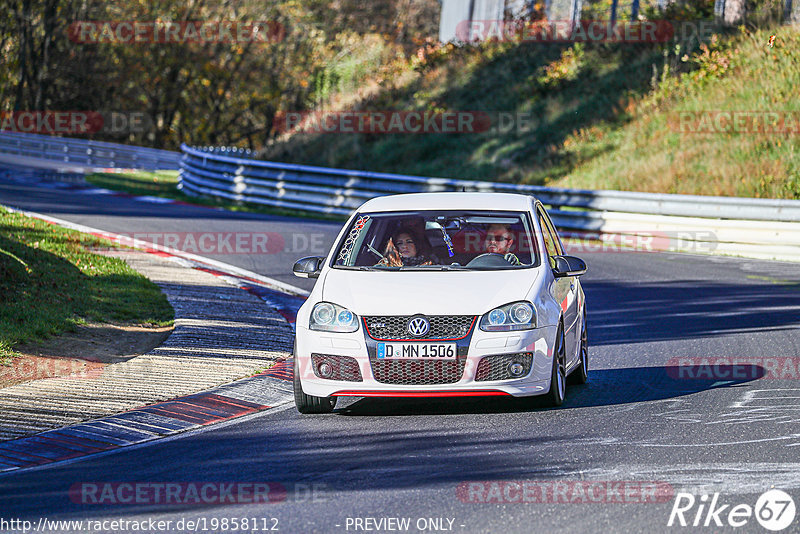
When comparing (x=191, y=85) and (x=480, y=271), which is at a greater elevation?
(x=191, y=85)

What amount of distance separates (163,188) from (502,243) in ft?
88.0

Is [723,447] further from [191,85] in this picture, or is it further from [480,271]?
[191,85]

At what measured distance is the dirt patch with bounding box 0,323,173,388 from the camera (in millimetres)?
9767

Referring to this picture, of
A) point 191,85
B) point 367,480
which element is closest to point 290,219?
point 367,480

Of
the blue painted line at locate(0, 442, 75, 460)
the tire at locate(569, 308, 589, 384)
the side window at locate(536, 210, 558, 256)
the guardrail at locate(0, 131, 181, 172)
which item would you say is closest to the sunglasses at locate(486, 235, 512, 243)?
the side window at locate(536, 210, 558, 256)

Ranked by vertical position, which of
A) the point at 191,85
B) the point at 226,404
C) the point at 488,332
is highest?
the point at 191,85

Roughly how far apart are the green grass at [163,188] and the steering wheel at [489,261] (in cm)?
1770

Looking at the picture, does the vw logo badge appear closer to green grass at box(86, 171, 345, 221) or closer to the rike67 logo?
the rike67 logo

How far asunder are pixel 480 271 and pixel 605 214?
14.4 m

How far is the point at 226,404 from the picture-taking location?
891cm

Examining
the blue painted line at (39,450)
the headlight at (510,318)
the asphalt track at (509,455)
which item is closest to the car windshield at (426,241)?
the headlight at (510,318)

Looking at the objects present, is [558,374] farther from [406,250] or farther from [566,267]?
[406,250]

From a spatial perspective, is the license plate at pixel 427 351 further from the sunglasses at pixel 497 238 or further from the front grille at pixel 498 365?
the sunglasses at pixel 497 238

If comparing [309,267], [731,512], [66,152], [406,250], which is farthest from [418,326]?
[66,152]
